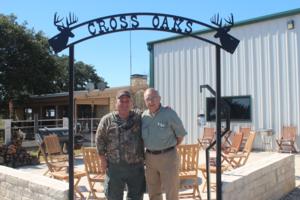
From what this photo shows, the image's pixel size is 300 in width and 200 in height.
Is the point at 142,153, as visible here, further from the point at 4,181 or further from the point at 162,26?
the point at 4,181

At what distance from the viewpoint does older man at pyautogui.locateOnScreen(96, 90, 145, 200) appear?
441 cm

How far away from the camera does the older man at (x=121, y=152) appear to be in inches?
174

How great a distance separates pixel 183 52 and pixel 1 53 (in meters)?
14.2


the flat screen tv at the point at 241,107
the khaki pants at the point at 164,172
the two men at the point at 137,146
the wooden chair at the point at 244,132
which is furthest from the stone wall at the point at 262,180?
the flat screen tv at the point at 241,107

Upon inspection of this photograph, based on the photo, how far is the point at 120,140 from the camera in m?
4.44

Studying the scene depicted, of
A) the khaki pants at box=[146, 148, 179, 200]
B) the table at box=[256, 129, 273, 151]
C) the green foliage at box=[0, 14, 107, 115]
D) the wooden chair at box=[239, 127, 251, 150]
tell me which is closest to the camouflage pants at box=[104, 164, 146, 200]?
the khaki pants at box=[146, 148, 179, 200]

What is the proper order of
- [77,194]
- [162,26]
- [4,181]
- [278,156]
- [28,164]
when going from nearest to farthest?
1. [162,26]
2. [4,181]
3. [77,194]
4. [278,156]
5. [28,164]

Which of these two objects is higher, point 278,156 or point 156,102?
point 156,102

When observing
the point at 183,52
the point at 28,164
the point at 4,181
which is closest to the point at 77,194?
the point at 4,181

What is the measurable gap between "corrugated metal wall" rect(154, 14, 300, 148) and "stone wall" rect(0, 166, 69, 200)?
1031cm

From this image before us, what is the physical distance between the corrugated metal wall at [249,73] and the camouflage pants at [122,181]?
10.7 m

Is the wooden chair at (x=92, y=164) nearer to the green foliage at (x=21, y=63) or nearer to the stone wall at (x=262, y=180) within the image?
the stone wall at (x=262, y=180)

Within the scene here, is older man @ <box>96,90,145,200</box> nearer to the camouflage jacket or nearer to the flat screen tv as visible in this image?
the camouflage jacket

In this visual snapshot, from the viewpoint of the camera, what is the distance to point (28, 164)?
12047mm
